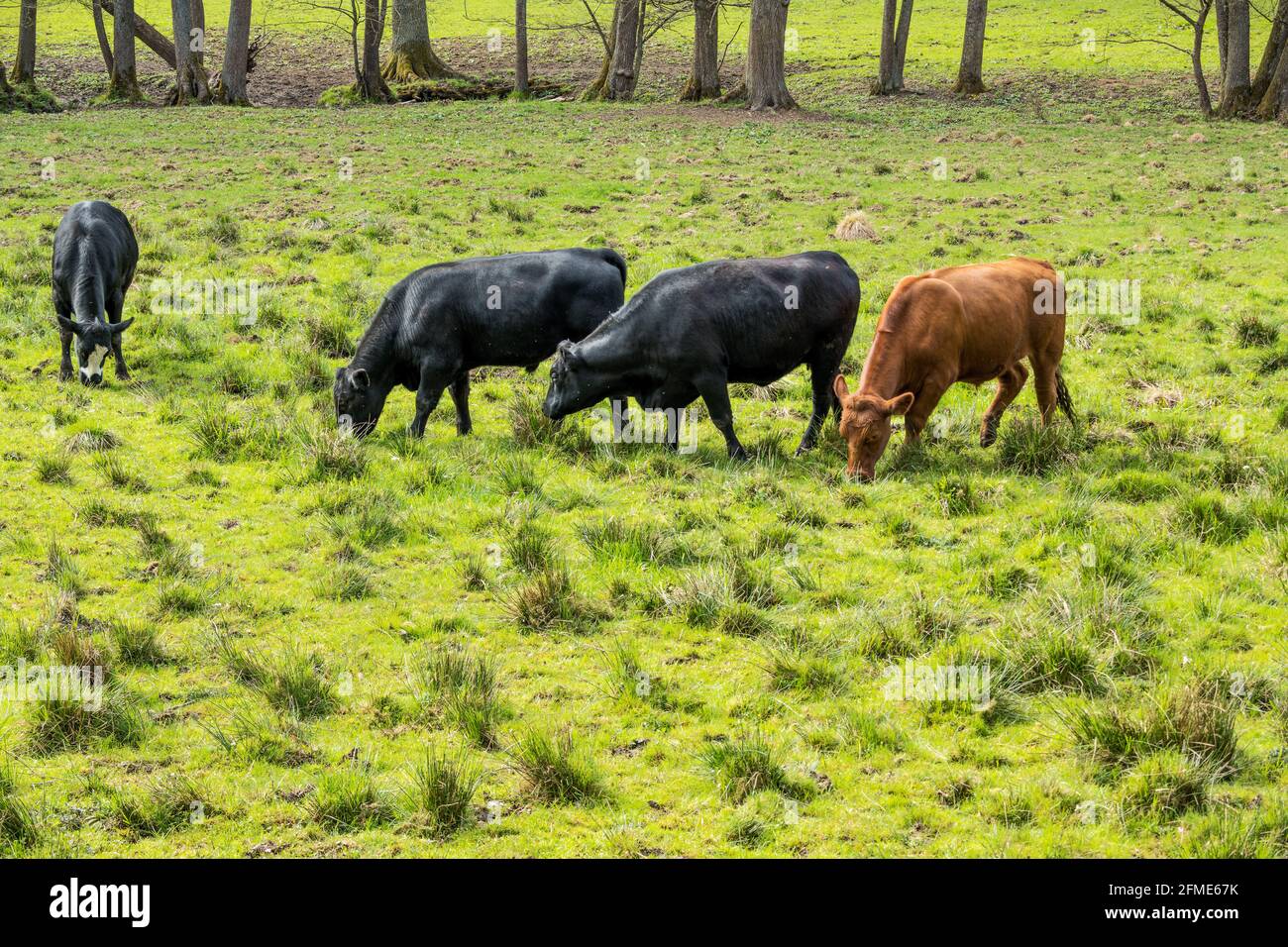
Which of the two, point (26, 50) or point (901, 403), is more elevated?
point (26, 50)

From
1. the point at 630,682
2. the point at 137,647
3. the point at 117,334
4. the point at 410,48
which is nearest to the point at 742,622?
the point at 630,682

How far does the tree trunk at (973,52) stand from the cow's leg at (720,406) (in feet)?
111

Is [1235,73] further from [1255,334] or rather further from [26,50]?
[26,50]

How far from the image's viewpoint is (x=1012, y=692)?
687cm

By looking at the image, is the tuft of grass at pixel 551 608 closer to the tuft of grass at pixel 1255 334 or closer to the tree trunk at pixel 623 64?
the tuft of grass at pixel 1255 334

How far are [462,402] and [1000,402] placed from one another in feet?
17.1

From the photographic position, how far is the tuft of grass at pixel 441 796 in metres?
5.83

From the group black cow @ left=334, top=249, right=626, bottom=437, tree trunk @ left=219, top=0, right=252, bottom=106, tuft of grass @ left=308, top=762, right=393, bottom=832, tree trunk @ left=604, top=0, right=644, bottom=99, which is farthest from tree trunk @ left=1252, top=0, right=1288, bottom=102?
tuft of grass @ left=308, top=762, right=393, bottom=832

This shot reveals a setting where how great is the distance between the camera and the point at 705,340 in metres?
11.1

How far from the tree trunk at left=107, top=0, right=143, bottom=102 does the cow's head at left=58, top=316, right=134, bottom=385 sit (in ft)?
102

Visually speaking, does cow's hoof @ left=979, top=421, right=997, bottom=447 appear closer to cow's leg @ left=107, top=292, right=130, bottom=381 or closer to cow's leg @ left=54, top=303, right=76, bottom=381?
cow's leg @ left=107, top=292, right=130, bottom=381

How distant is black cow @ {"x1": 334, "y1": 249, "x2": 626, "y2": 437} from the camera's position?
11820mm

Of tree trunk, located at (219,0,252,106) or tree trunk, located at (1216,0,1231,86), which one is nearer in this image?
tree trunk, located at (1216,0,1231,86)

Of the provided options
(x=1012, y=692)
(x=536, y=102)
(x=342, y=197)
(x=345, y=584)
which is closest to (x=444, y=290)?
(x=345, y=584)
